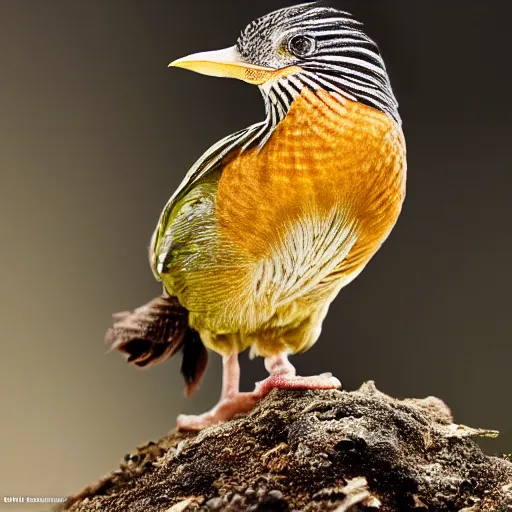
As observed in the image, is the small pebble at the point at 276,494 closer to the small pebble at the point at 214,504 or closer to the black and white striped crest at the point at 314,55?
the small pebble at the point at 214,504

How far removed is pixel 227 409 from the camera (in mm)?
2051

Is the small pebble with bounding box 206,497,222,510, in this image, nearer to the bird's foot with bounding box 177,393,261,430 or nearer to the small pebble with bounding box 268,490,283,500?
the small pebble with bounding box 268,490,283,500

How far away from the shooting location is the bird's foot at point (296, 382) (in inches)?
74.6

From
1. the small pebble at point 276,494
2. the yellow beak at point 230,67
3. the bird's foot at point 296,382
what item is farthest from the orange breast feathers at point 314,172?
the small pebble at point 276,494

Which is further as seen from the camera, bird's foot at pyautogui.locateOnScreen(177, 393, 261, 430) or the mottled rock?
bird's foot at pyautogui.locateOnScreen(177, 393, 261, 430)

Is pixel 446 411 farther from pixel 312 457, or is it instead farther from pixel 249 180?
pixel 249 180

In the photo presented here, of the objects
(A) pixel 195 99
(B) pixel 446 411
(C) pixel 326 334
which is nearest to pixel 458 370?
(B) pixel 446 411

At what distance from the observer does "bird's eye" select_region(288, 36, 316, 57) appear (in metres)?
1.89

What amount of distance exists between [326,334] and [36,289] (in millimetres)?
1015

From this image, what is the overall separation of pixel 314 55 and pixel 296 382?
919mm

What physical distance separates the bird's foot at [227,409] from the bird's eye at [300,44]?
997 millimetres

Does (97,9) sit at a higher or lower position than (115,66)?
higher

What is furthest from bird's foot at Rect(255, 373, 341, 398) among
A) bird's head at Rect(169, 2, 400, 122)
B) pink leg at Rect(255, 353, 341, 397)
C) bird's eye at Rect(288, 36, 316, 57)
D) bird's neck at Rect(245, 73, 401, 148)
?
bird's eye at Rect(288, 36, 316, 57)

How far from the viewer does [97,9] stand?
89.8 inches
